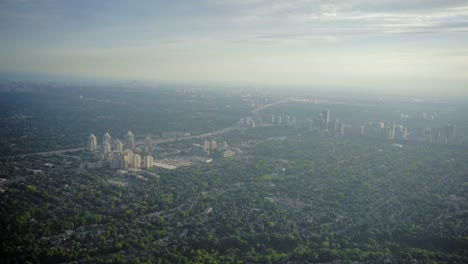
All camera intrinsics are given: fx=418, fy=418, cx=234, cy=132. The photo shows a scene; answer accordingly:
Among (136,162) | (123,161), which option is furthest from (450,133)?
(123,161)

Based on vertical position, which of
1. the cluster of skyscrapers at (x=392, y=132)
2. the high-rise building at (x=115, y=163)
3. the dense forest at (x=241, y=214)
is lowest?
the dense forest at (x=241, y=214)

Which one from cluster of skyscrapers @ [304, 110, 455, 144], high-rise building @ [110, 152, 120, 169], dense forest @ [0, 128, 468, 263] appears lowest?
dense forest @ [0, 128, 468, 263]

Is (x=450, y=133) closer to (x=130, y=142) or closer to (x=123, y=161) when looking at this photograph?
(x=130, y=142)

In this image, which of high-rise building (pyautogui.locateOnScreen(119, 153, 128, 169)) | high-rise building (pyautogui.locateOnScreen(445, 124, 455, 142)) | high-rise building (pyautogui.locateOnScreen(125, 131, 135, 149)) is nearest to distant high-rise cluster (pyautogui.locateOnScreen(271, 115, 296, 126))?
high-rise building (pyautogui.locateOnScreen(445, 124, 455, 142))

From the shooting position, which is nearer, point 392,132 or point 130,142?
point 130,142

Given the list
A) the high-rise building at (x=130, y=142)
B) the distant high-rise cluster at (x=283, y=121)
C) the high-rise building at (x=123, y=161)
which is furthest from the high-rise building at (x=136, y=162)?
the distant high-rise cluster at (x=283, y=121)

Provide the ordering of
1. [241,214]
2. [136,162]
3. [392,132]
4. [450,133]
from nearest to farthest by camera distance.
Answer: [241,214] < [136,162] < [450,133] < [392,132]

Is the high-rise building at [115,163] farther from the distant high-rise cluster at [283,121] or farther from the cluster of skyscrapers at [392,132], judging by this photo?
the distant high-rise cluster at [283,121]

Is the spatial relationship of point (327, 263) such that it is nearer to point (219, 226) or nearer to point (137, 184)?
point (219, 226)

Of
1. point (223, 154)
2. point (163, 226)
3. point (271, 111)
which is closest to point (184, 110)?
point (271, 111)

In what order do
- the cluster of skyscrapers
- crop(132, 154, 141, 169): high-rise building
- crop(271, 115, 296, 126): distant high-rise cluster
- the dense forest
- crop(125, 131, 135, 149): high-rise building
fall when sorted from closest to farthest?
the dense forest → crop(132, 154, 141, 169): high-rise building → crop(125, 131, 135, 149): high-rise building → the cluster of skyscrapers → crop(271, 115, 296, 126): distant high-rise cluster

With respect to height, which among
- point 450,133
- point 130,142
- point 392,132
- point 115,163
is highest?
point 450,133

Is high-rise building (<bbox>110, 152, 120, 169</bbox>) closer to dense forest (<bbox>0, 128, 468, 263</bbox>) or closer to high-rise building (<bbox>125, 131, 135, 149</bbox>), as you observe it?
dense forest (<bbox>0, 128, 468, 263</bbox>)
